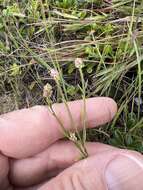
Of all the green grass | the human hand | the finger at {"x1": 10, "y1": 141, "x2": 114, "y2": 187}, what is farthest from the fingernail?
the green grass

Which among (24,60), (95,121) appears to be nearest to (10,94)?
(24,60)

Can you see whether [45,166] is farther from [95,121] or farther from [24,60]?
[24,60]

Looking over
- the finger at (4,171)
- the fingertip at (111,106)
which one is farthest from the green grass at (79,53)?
the finger at (4,171)

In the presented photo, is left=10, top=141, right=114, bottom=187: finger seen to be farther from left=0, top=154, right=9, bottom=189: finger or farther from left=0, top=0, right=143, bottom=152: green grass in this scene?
left=0, top=0, right=143, bottom=152: green grass

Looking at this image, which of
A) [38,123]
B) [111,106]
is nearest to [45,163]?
[38,123]

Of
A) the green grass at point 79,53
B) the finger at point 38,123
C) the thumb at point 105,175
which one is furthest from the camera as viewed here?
the green grass at point 79,53

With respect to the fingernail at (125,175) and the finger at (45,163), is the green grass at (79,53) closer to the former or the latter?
the finger at (45,163)

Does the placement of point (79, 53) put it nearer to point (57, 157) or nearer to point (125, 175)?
point (57, 157)
